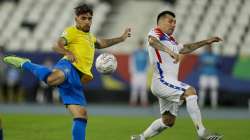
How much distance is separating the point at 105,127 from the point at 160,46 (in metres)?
4.98

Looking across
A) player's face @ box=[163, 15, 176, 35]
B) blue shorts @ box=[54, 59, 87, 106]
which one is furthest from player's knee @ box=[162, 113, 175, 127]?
blue shorts @ box=[54, 59, 87, 106]

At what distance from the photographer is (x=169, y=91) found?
1113 centimetres

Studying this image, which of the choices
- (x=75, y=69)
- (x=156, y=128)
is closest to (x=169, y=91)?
(x=156, y=128)

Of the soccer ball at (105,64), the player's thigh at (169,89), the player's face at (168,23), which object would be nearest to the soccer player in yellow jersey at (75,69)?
the soccer ball at (105,64)

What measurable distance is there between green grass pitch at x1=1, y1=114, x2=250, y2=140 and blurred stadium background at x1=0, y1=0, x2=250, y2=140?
4.58ft

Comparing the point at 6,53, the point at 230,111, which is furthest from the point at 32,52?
the point at 230,111

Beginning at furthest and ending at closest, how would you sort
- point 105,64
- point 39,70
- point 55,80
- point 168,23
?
point 168,23
point 105,64
point 39,70
point 55,80

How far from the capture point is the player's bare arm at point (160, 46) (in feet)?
35.8

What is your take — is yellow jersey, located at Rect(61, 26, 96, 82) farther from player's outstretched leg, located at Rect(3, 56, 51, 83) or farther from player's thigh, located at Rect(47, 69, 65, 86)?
player's outstretched leg, located at Rect(3, 56, 51, 83)

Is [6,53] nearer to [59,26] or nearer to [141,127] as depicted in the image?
[59,26]

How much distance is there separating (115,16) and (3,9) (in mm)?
5028

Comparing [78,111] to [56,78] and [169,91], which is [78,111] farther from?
[169,91]

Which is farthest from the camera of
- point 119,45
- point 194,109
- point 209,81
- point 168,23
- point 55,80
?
point 119,45

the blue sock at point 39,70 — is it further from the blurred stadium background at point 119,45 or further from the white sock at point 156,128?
the blurred stadium background at point 119,45
